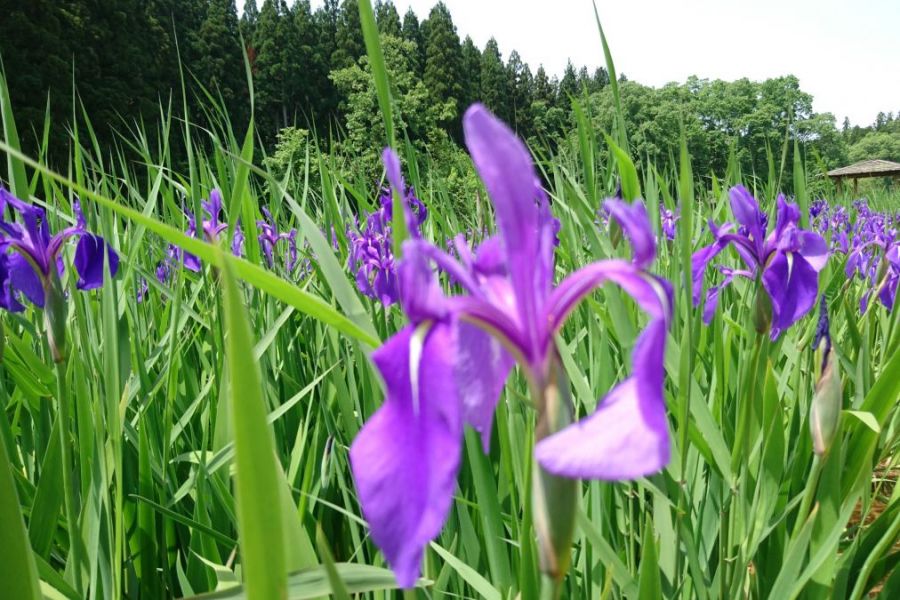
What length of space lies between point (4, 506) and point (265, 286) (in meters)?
0.21

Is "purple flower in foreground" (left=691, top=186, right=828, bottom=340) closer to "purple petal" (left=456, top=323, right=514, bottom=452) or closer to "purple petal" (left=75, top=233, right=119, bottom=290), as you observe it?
"purple petal" (left=456, top=323, right=514, bottom=452)

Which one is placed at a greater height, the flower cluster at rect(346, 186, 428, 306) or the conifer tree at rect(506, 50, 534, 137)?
the conifer tree at rect(506, 50, 534, 137)

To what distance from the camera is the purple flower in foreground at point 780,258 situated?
1077 mm

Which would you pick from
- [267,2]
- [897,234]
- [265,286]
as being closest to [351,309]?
[265,286]

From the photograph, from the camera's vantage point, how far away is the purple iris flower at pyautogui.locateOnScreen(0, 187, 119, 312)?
1.09m

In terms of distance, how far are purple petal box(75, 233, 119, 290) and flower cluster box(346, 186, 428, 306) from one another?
69 centimetres

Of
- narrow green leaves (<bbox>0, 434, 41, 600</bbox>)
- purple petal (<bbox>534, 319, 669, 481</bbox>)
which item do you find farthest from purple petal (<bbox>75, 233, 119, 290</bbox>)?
purple petal (<bbox>534, 319, 669, 481</bbox>)

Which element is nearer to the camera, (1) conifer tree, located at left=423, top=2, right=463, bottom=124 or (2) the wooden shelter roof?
(2) the wooden shelter roof

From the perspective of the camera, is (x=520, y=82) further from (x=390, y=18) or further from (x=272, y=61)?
(x=272, y=61)

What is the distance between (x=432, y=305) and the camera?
0.36 meters

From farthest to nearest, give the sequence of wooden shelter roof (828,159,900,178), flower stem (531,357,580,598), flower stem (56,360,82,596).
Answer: wooden shelter roof (828,159,900,178) < flower stem (56,360,82,596) < flower stem (531,357,580,598)

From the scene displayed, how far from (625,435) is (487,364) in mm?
154

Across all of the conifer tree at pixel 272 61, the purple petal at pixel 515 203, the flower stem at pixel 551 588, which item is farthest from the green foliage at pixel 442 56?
the flower stem at pixel 551 588

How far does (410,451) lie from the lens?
0.32 m
